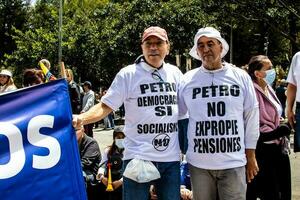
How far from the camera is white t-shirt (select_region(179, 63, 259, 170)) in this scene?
4.01m

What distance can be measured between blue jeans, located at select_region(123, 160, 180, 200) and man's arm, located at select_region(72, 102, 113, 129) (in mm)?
406

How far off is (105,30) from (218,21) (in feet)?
25.1

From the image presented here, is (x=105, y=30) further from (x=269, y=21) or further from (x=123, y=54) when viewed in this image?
(x=269, y=21)

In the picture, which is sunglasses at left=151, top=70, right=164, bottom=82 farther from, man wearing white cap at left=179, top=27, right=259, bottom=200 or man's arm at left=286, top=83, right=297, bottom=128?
man's arm at left=286, top=83, right=297, bottom=128

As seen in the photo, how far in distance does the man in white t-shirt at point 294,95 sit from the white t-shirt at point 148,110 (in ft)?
3.76

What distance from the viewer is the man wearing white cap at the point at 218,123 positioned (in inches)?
158

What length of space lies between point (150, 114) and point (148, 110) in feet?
0.11

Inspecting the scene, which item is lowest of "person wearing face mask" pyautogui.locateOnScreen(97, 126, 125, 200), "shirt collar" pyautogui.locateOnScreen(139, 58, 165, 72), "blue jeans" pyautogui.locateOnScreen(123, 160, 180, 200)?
"person wearing face mask" pyautogui.locateOnScreen(97, 126, 125, 200)

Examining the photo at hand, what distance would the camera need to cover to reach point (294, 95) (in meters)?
4.94

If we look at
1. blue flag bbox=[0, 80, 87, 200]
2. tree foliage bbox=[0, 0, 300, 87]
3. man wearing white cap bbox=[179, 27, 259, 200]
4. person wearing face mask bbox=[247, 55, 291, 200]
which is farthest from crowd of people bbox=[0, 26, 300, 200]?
tree foliage bbox=[0, 0, 300, 87]

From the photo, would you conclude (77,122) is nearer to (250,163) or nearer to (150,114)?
(150,114)

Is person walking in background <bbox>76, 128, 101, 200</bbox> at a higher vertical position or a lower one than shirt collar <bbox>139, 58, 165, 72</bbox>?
lower

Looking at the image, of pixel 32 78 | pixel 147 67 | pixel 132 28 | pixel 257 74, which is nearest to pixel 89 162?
pixel 32 78

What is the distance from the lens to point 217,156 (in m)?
4.01
